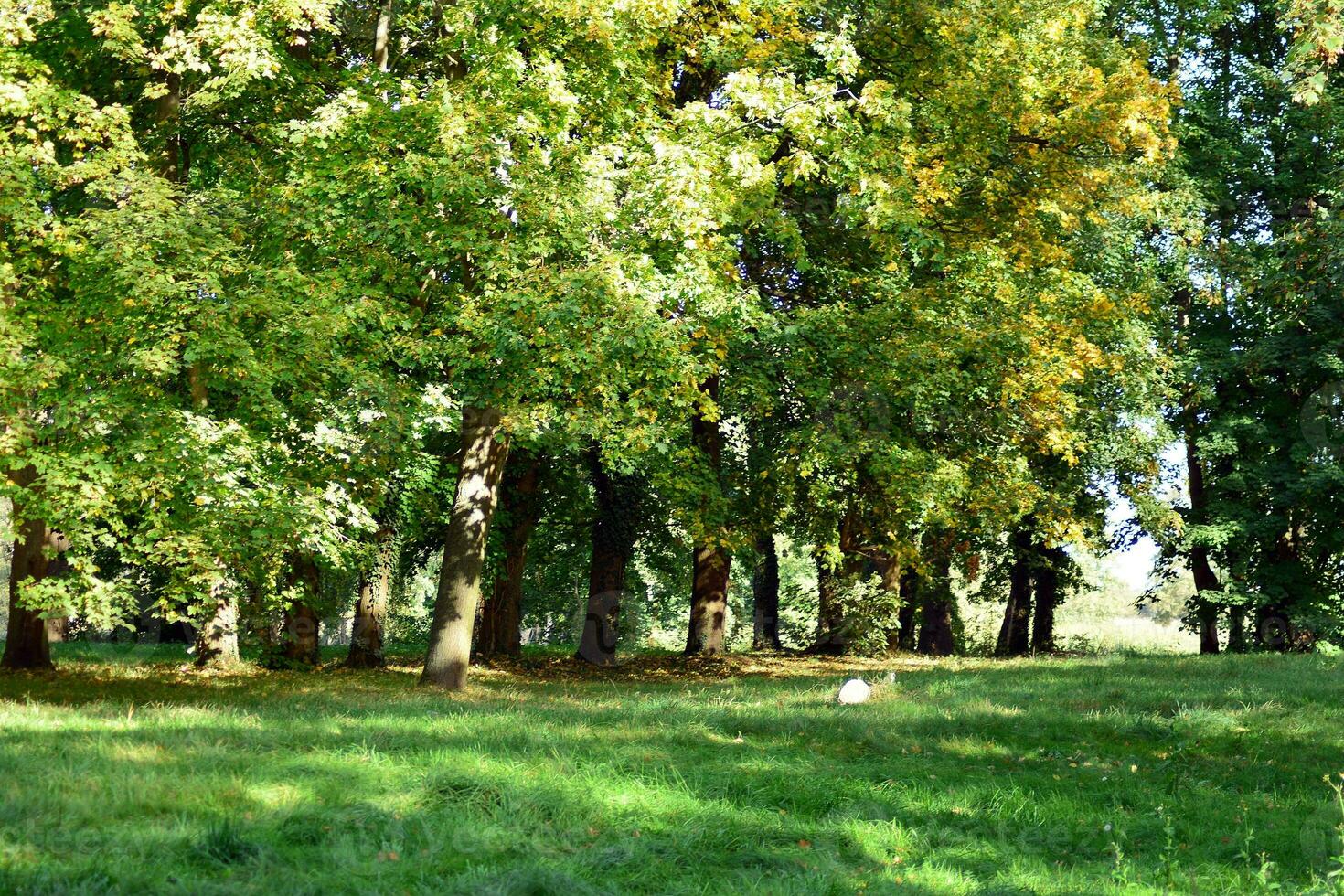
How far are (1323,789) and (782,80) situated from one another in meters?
12.2

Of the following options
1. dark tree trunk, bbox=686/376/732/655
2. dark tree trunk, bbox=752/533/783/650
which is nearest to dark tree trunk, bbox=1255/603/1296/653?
dark tree trunk, bbox=752/533/783/650

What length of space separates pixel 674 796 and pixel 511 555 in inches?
774

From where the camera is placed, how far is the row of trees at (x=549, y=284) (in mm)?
13453

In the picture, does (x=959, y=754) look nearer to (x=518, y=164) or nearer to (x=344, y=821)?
Answer: (x=344, y=821)

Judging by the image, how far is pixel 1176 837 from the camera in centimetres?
836

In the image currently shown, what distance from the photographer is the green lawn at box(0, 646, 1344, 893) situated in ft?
21.6

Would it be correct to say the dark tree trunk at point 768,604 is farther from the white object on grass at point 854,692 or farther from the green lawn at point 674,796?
the green lawn at point 674,796

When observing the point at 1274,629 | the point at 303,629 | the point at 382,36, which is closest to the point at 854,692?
the point at 382,36

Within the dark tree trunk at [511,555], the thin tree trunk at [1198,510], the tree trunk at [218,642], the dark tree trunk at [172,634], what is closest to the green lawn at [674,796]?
the tree trunk at [218,642]

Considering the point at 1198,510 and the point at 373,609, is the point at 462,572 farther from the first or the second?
the point at 1198,510

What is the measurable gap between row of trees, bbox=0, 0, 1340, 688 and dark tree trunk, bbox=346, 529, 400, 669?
13 centimetres

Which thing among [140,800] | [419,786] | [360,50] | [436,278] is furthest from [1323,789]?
[360,50]

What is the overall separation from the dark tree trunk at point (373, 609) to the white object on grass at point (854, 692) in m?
13.2

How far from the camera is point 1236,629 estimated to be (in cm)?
3022
